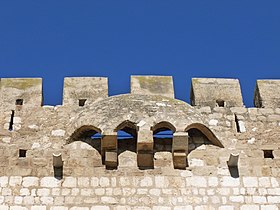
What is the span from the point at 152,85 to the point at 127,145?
1275 mm

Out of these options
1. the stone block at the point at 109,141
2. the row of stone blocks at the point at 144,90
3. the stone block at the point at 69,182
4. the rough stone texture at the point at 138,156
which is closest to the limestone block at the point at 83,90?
the row of stone blocks at the point at 144,90

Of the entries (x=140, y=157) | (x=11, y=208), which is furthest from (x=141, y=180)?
(x=11, y=208)

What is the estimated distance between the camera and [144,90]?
36.1ft

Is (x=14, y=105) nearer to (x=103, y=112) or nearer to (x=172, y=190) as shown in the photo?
(x=103, y=112)

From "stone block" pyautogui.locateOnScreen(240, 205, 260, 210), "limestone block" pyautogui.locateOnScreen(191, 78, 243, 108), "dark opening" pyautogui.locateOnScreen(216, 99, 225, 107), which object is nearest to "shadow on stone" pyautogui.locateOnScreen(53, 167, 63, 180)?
"limestone block" pyautogui.locateOnScreen(191, 78, 243, 108)

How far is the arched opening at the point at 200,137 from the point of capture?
10438 mm

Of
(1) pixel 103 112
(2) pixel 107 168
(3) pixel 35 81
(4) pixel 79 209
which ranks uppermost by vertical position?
(3) pixel 35 81

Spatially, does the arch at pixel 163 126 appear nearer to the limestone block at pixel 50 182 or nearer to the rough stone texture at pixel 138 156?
the rough stone texture at pixel 138 156

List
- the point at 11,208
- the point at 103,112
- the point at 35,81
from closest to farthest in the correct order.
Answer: the point at 11,208 → the point at 103,112 → the point at 35,81

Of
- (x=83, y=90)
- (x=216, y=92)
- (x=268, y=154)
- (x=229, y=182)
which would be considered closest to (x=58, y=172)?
(x=83, y=90)

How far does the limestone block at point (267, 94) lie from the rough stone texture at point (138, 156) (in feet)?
0.63

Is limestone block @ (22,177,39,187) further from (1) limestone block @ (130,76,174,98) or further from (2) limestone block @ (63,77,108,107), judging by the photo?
(1) limestone block @ (130,76,174,98)

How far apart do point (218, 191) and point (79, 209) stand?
204cm

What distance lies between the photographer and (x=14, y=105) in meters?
10.9
